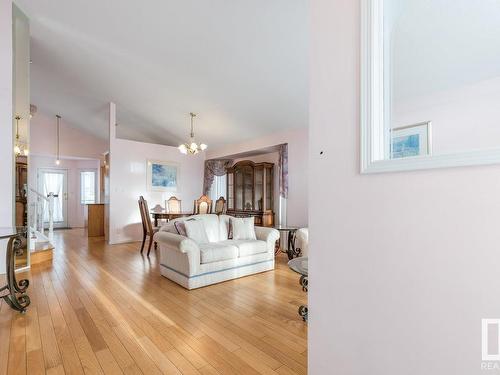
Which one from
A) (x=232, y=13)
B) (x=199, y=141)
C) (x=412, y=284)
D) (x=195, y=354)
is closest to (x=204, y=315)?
(x=195, y=354)

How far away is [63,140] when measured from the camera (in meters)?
7.93

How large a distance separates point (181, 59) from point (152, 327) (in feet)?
11.2

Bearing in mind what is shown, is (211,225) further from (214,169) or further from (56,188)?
(56,188)

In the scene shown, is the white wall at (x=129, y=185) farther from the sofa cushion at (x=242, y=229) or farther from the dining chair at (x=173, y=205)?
the sofa cushion at (x=242, y=229)

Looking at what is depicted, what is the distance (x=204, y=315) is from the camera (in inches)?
91.4

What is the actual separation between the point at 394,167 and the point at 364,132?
162 mm

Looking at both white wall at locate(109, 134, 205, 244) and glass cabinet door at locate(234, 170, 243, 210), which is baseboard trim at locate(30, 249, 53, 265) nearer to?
white wall at locate(109, 134, 205, 244)

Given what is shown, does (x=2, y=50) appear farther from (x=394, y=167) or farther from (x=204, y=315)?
(x=394, y=167)

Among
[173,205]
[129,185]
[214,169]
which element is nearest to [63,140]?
[129,185]

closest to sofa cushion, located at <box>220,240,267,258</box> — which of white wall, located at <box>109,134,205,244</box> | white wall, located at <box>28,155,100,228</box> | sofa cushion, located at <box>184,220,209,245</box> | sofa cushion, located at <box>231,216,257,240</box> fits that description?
sofa cushion, located at <box>231,216,257,240</box>

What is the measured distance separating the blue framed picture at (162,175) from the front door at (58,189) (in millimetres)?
4299

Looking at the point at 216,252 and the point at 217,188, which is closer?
the point at 216,252

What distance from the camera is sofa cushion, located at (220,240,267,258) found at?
345cm

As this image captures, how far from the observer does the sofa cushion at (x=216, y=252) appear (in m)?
3.06
